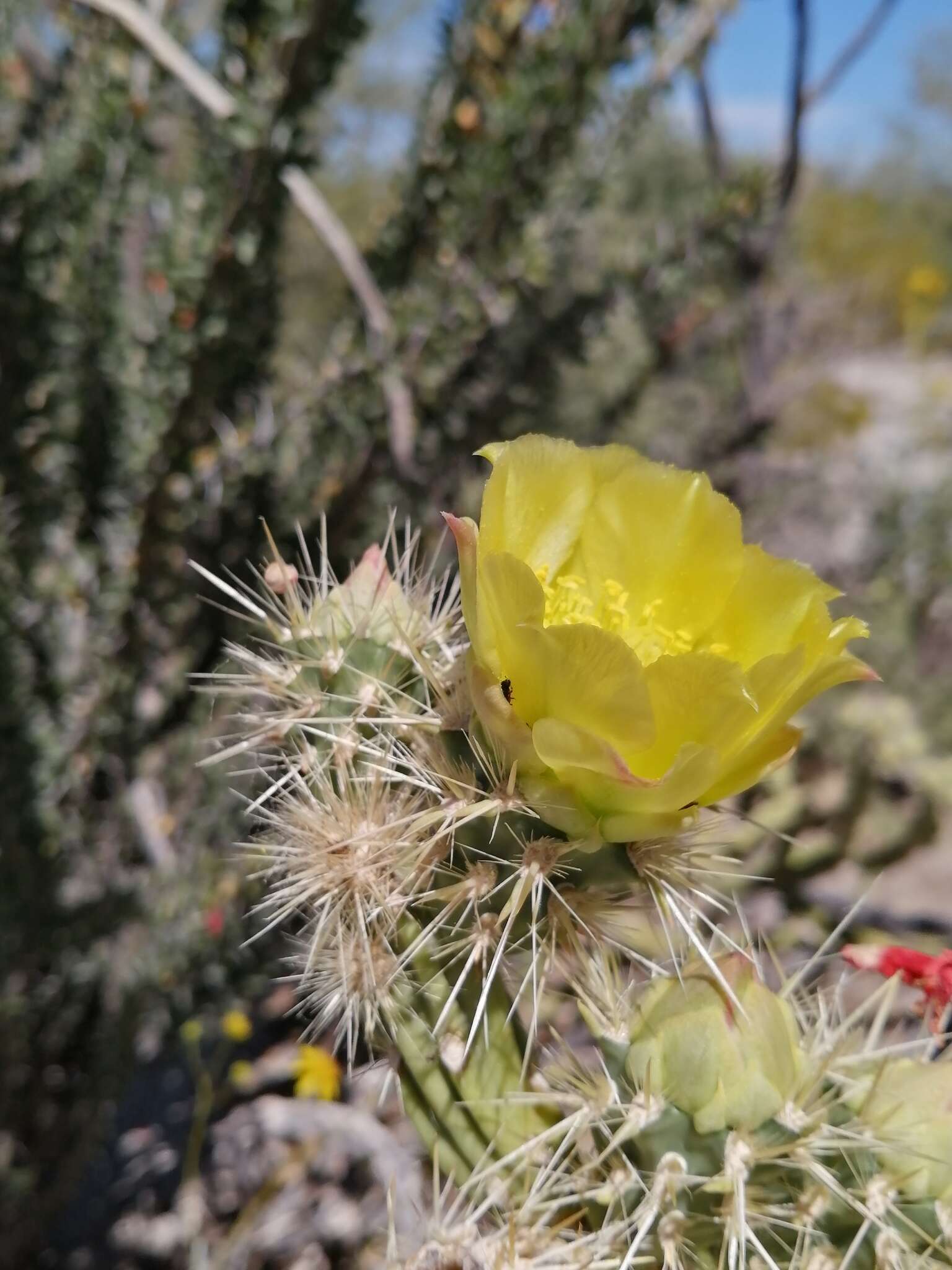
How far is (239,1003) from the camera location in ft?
5.38

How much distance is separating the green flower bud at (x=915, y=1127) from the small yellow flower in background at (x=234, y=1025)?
1098mm

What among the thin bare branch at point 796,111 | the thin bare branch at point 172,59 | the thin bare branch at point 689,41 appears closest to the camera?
the thin bare branch at point 172,59

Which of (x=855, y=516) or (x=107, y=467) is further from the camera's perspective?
(x=855, y=516)

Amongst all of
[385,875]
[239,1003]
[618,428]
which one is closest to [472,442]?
[618,428]

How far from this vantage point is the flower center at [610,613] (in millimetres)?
A: 604

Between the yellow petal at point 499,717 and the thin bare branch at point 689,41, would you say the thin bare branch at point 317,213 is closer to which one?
the thin bare branch at point 689,41

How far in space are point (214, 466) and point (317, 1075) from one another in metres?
0.99

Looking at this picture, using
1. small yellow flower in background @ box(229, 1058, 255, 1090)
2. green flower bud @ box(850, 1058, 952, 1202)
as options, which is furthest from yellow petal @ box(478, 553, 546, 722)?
small yellow flower in background @ box(229, 1058, 255, 1090)

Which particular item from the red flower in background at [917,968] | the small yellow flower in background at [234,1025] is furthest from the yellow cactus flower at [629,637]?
the small yellow flower in background at [234,1025]

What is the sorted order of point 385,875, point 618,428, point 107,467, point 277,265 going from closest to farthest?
point 385,875, point 277,265, point 107,467, point 618,428

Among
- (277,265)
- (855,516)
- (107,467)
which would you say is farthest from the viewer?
(855,516)

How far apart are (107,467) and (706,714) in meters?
1.59

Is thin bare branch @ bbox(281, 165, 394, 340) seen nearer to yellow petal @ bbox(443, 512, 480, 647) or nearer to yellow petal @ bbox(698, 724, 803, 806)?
yellow petal @ bbox(443, 512, 480, 647)

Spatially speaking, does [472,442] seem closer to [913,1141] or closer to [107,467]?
Result: [107,467]
